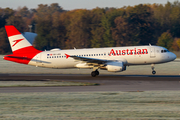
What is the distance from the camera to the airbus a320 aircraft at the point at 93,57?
101 ft

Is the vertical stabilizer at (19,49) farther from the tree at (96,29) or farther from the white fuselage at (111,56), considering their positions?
the tree at (96,29)

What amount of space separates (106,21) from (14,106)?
78295 millimetres

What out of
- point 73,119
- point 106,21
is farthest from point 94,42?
point 73,119

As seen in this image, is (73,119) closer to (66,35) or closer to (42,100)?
(42,100)

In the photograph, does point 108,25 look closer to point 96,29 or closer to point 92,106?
point 96,29

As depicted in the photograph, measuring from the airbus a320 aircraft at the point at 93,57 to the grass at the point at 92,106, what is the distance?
1316cm

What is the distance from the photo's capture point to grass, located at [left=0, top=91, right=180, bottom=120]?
1156cm

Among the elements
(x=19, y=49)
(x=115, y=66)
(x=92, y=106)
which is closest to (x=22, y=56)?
(x=19, y=49)

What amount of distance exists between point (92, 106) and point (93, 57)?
1821cm

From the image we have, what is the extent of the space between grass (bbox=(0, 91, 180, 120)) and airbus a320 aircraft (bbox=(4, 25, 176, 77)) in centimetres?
1316

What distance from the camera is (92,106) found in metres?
13.8

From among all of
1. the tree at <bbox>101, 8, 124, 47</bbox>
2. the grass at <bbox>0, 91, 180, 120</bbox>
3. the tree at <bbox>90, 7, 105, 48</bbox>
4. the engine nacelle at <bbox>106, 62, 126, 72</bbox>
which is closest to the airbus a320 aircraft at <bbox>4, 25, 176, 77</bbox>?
the engine nacelle at <bbox>106, 62, 126, 72</bbox>

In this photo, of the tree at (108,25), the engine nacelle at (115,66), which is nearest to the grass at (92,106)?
the engine nacelle at (115,66)

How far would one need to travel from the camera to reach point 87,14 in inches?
3686
